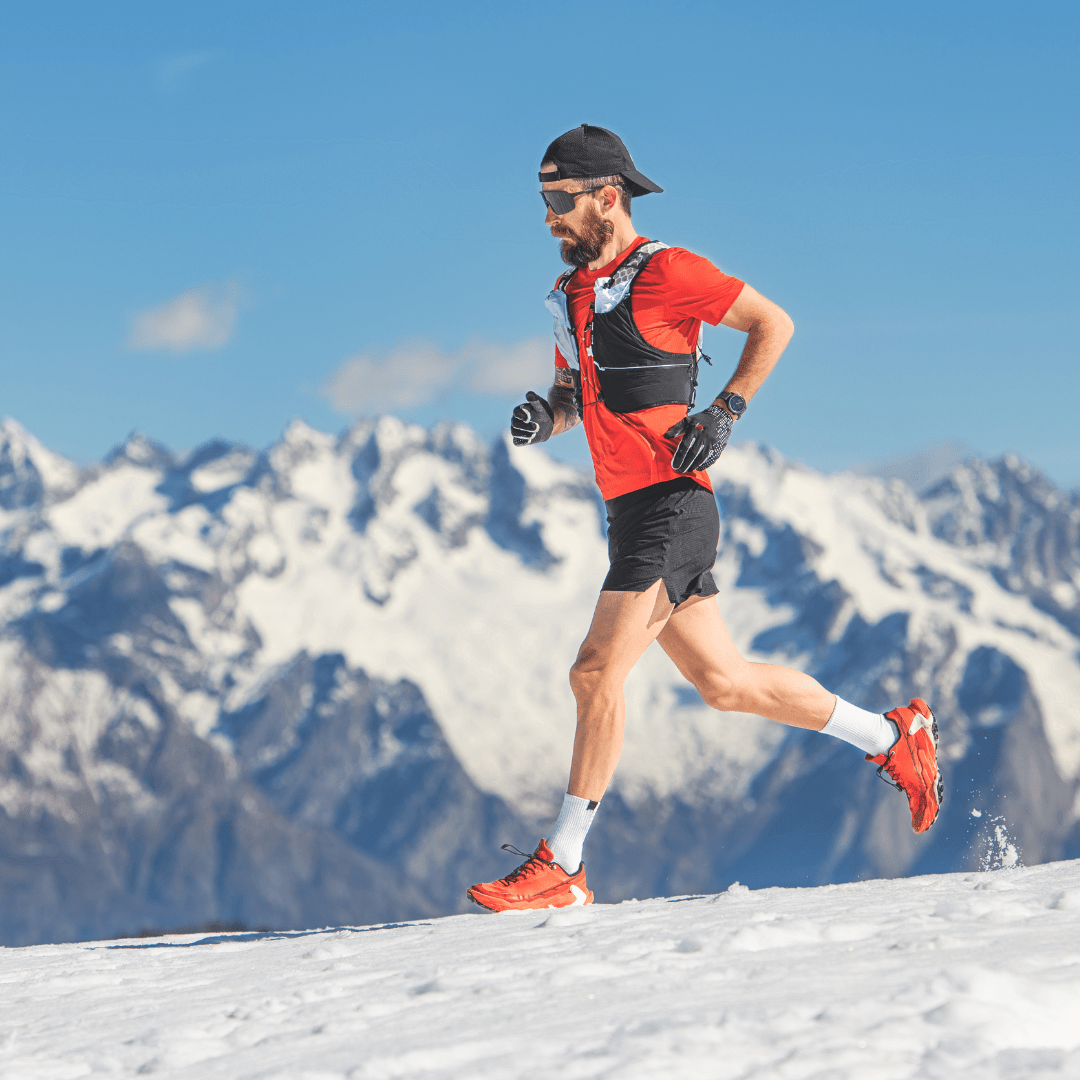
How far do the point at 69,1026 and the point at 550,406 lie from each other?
4861 mm

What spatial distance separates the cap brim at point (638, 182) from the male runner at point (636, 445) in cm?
1

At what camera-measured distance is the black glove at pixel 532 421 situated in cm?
848

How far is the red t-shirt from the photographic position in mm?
7719

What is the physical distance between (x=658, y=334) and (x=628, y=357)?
0.71 ft

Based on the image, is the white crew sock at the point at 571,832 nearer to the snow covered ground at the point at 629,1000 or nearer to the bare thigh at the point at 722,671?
the bare thigh at the point at 722,671

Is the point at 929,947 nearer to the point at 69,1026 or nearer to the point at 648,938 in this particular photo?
the point at 648,938

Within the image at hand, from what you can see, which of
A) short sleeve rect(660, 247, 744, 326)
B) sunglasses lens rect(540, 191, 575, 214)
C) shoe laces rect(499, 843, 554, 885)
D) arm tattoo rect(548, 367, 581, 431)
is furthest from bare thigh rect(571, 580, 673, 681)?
sunglasses lens rect(540, 191, 575, 214)

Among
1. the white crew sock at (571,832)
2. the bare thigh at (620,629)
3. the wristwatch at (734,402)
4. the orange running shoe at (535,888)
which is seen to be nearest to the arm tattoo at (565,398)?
the wristwatch at (734,402)

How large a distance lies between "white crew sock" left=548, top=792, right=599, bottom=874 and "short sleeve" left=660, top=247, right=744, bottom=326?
295 cm

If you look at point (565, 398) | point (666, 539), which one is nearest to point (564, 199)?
point (565, 398)

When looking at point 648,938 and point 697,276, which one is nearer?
point 648,938

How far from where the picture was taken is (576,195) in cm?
803

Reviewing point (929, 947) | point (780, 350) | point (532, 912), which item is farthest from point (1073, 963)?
point (780, 350)

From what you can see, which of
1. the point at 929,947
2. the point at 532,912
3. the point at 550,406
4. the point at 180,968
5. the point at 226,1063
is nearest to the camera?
the point at 226,1063
